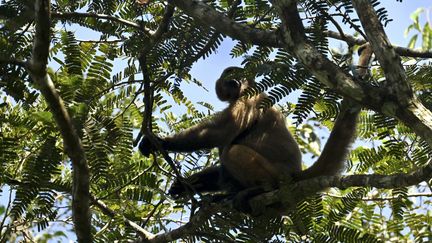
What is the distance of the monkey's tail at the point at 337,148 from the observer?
650cm

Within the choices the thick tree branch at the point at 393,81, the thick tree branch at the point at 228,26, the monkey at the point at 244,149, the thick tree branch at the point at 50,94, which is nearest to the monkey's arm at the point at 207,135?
the monkey at the point at 244,149

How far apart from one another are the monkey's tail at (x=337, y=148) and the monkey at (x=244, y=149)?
10mm

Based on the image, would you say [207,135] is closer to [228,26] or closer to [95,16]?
[95,16]

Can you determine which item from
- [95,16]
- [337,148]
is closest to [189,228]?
[337,148]

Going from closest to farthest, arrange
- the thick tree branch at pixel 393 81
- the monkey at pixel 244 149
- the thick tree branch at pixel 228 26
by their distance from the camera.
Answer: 1. the thick tree branch at pixel 393 81
2. the thick tree branch at pixel 228 26
3. the monkey at pixel 244 149

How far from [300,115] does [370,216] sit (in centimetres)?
221

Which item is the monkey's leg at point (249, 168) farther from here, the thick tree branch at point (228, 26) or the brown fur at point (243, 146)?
the thick tree branch at point (228, 26)

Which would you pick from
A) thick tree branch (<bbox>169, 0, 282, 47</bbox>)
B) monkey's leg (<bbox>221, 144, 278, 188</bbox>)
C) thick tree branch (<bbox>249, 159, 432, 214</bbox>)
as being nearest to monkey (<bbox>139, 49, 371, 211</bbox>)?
monkey's leg (<bbox>221, 144, 278, 188</bbox>)

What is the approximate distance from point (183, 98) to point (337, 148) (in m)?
1.88

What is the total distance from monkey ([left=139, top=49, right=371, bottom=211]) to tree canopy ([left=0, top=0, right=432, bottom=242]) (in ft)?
1.48

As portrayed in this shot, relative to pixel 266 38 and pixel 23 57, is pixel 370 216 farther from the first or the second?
pixel 23 57

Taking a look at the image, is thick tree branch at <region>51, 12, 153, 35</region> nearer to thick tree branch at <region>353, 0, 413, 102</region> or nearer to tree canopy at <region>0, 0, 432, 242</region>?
tree canopy at <region>0, 0, 432, 242</region>

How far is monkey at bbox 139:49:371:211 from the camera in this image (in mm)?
7445

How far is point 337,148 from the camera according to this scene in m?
6.86
